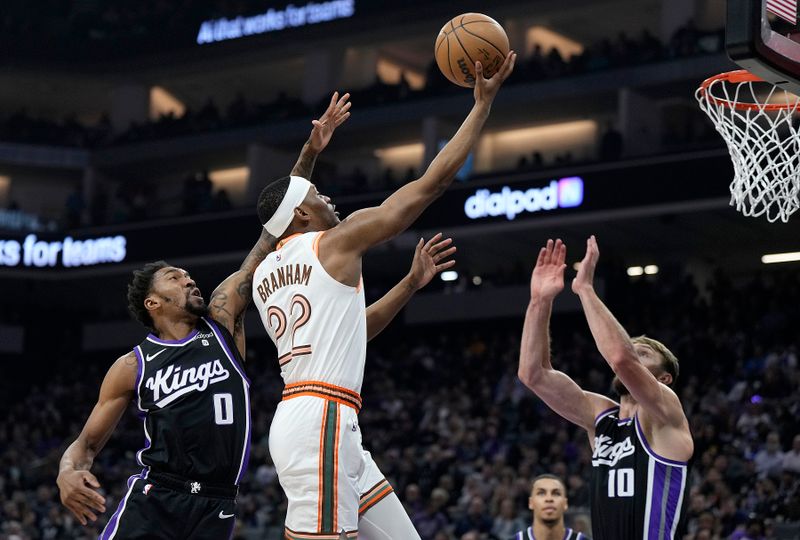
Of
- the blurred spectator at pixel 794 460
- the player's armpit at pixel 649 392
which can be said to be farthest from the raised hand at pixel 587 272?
the blurred spectator at pixel 794 460

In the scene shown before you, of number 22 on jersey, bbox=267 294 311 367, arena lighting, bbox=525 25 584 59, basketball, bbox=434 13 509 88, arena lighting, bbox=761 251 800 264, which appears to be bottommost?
number 22 on jersey, bbox=267 294 311 367

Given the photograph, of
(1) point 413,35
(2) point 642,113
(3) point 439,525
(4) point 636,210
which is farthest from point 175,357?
(1) point 413,35

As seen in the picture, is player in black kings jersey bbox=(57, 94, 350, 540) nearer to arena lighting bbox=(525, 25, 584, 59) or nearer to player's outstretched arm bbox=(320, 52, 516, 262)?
player's outstretched arm bbox=(320, 52, 516, 262)

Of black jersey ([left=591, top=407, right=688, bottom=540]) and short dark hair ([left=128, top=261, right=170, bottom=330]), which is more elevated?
short dark hair ([left=128, top=261, right=170, bottom=330])

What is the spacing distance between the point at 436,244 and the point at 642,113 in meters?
18.5

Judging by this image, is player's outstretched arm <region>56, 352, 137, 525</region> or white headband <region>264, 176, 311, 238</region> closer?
player's outstretched arm <region>56, 352, 137, 525</region>

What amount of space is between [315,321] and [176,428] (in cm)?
85

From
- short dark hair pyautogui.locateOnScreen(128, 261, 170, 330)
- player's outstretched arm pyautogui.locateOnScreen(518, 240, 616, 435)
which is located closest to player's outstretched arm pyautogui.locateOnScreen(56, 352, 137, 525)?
short dark hair pyautogui.locateOnScreen(128, 261, 170, 330)

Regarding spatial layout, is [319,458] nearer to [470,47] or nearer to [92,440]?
[92,440]

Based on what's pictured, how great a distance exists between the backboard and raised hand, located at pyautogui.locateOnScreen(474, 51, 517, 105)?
1.16 meters

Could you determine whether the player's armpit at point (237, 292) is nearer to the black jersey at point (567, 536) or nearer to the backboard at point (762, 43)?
the backboard at point (762, 43)

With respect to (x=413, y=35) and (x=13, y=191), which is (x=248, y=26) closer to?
(x=413, y=35)

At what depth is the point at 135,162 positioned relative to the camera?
31.1 m

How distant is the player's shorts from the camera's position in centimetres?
527
